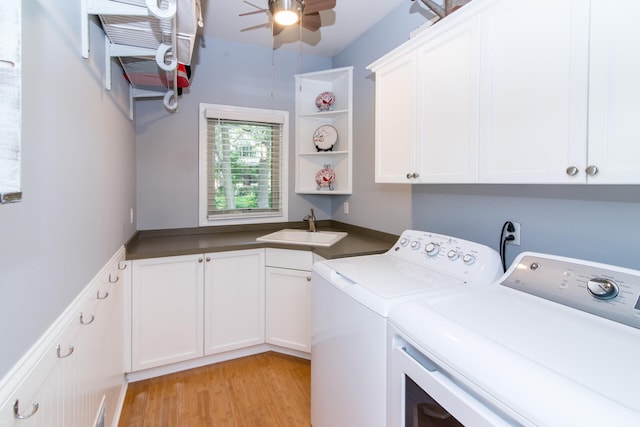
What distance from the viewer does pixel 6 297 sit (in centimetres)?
65

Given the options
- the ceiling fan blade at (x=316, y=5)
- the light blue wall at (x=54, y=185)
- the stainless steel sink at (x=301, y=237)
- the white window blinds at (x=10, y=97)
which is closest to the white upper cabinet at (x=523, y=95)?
the ceiling fan blade at (x=316, y=5)

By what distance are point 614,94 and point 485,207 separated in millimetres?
796

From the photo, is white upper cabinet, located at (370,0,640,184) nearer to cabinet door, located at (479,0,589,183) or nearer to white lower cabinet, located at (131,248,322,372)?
cabinet door, located at (479,0,589,183)

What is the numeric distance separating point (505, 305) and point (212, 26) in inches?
108

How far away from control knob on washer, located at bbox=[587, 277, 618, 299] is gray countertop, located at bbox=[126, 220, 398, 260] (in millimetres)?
1180

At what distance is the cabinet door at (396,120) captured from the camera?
164 cm

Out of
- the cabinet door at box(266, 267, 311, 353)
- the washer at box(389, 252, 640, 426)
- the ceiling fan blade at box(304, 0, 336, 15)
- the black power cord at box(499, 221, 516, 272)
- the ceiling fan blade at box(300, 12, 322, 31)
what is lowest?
the cabinet door at box(266, 267, 311, 353)

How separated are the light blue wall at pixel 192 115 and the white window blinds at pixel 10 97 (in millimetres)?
2159

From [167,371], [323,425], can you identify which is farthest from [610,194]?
[167,371]

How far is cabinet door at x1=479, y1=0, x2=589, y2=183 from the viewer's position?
0.94 m

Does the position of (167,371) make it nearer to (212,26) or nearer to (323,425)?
(323,425)

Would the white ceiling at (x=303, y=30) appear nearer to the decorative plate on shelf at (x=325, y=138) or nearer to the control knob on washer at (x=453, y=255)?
the decorative plate on shelf at (x=325, y=138)

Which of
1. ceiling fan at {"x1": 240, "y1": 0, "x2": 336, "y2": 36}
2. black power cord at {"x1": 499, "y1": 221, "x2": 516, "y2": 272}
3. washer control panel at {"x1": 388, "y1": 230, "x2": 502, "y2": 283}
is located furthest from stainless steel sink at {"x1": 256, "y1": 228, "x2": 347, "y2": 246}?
ceiling fan at {"x1": 240, "y1": 0, "x2": 336, "y2": 36}

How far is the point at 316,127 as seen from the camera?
300 centimetres
